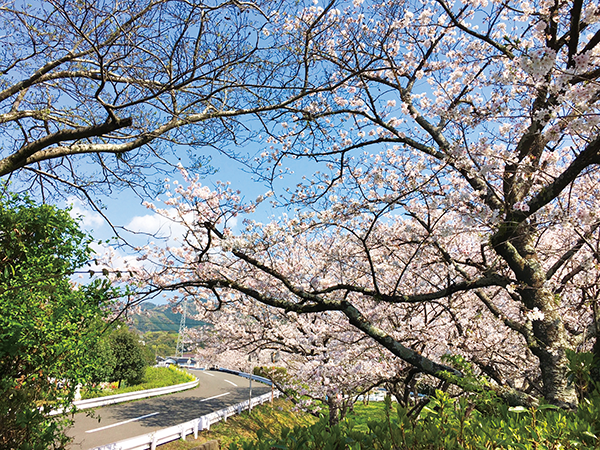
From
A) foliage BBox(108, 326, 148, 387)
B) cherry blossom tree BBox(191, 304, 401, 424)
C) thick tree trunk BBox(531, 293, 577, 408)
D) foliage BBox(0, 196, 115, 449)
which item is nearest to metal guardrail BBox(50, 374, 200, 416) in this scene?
foliage BBox(108, 326, 148, 387)

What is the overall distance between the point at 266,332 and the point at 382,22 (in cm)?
861

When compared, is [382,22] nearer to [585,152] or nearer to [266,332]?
[585,152]

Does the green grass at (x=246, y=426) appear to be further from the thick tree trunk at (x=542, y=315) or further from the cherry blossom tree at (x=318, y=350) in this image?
the thick tree trunk at (x=542, y=315)

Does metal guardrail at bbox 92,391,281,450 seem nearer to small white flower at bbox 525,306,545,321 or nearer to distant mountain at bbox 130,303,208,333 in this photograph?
distant mountain at bbox 130,303,208,333

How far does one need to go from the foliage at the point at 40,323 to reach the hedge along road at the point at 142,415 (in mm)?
4024

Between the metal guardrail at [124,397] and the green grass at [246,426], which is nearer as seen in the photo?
the green grass at [246,426]

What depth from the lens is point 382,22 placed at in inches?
239

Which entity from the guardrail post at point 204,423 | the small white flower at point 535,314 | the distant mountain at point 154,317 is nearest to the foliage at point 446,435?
the small white flower at point 535,314

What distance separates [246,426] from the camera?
1287 centimetres

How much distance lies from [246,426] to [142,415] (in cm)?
376

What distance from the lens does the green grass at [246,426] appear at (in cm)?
947

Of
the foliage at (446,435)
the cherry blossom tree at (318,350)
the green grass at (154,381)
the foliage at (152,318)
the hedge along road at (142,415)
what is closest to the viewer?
the foliage at (446,435)

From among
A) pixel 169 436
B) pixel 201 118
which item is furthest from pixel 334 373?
pixel 201 118

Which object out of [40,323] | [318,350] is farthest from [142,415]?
[40,323]
